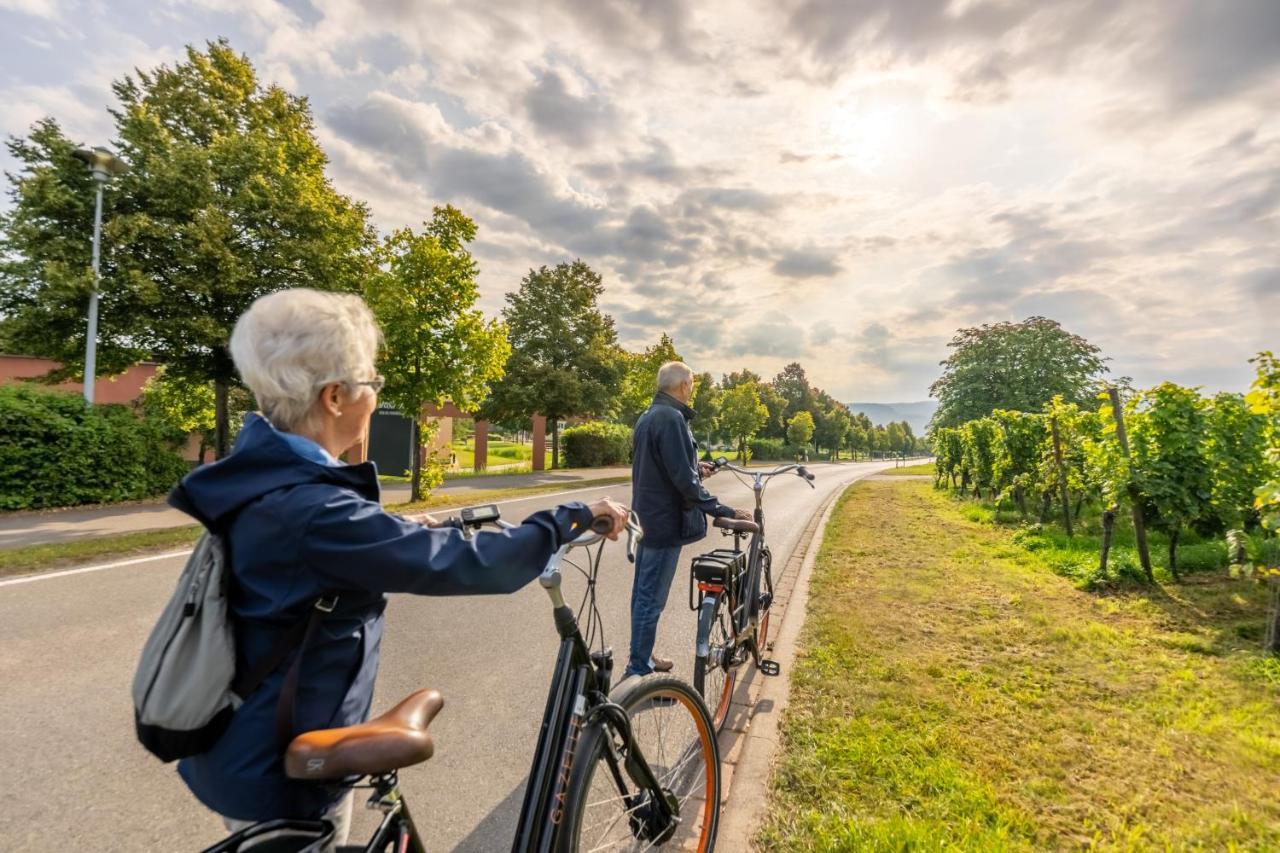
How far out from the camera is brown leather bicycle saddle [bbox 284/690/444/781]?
1234 millimetres

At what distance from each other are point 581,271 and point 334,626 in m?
33.9

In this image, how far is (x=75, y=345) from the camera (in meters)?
13.9

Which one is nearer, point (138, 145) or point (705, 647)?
point (705, 647)

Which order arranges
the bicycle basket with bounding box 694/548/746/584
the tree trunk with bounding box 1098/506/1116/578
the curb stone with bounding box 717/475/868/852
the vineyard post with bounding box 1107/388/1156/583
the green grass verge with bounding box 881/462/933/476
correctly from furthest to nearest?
the green grass verge with bounding box 881/462/933/476 → the tree trunk with bounding box 1098/506/1116/578 → the vineyard post with bounding box 1107/388/1156/583 → the bicycle basket with bounding box 694/548/746/584 → the curb stone with bounding box 717/475/868/852

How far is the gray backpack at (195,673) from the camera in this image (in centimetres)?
119

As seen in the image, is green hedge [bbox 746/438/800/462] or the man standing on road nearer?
the man standing on road

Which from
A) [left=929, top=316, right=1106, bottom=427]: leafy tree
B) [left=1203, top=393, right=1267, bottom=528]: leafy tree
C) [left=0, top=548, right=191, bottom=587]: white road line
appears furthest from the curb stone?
[left=929, top=316, right=1106, bottom=427]: leafy tree

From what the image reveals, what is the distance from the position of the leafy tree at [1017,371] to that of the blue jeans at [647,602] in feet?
109

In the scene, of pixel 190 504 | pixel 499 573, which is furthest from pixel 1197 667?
pixel 190 504

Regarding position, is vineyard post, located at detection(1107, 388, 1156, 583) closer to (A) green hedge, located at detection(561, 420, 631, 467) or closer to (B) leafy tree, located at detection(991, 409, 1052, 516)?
(B) leafy tree, located at detection(991, 409, 1052, 516)

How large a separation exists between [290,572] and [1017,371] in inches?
1529

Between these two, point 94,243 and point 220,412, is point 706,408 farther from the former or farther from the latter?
point 94,243

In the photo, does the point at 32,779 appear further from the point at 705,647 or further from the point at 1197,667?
the point at 1197,667

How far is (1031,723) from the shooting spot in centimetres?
372
